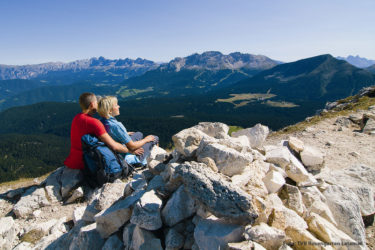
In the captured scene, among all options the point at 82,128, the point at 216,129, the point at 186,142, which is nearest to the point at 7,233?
the point at 82,128

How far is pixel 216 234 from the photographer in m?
3.85

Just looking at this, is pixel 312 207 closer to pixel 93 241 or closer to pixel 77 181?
pixel 93 241

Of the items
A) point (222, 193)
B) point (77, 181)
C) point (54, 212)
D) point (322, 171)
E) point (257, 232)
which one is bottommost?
point (54, 212)

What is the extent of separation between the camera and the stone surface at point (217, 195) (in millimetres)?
3896

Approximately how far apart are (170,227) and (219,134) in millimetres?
3624

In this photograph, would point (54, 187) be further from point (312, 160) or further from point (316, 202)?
point (312, 160)

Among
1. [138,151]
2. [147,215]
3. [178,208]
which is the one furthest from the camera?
[138,151]

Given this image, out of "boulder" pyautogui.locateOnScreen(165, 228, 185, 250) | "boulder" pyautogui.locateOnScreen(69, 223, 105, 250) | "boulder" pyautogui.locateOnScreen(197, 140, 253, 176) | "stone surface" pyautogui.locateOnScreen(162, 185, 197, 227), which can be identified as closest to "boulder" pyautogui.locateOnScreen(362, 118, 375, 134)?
"boulder" pyautogui.locateOnScreen(197, 140, 253, 176)

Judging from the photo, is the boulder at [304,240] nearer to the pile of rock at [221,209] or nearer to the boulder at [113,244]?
the pile of rock at [221,209]

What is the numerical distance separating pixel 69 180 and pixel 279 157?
24.9 ft

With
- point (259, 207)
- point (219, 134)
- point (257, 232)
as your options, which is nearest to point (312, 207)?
point (259, 207)

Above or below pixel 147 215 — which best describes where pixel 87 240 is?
below

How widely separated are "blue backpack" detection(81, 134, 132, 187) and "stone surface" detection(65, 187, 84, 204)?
0.48m

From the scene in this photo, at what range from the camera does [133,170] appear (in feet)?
27.7
